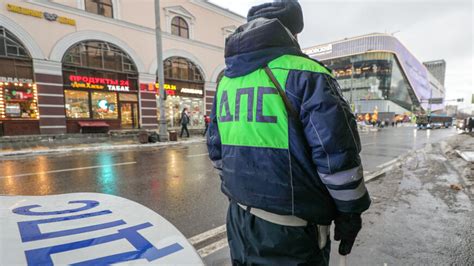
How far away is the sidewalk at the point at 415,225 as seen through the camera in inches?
101

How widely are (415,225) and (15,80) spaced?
18604 millimetres

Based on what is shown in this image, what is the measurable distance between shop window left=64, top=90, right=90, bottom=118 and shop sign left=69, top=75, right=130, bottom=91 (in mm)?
492

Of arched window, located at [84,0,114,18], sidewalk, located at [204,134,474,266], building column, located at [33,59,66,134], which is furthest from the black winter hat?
arched window, located at [84,0,114,18]

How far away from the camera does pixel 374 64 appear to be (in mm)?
67062

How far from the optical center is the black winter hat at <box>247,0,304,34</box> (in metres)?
1.46

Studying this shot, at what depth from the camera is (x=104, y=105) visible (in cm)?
1698

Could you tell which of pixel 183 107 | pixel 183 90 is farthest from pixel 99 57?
pixel 183 107

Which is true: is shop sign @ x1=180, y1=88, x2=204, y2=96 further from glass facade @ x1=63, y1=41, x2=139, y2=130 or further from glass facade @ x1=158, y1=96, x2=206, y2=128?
glass facade @ x1=63, y1=41, x2=139, y2=130

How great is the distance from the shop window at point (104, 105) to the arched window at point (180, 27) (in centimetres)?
748

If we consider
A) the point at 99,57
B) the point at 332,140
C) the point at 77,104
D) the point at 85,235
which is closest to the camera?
the point at 332,140

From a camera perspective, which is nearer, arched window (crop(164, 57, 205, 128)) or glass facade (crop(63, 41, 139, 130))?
glass facade (crop(63, 41, 139, 130))

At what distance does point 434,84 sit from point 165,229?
153392 millimetres

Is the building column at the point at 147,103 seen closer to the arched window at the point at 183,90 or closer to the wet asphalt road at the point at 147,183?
the arched window at the point at 183,90

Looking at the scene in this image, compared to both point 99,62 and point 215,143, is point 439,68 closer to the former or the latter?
point 99,62
